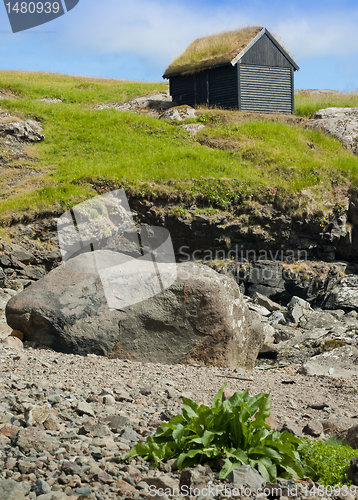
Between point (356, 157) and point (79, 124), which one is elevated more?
point (79, 124)

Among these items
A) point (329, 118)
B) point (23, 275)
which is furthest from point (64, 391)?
point (329, 118)

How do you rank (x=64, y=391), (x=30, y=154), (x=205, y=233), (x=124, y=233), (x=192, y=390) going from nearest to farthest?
(x=64, y=391)
(x=192, y=390)
(x=124, y=233)
(x=205, y=233)
(x=30, y=154)

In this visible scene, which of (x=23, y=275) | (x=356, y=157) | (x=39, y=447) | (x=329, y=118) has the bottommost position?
(x=23, y=275)

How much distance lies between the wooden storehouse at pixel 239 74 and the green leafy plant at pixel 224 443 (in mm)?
25385

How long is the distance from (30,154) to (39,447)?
16.3m

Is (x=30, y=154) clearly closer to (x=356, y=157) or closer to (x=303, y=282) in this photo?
(x=303, y=282)

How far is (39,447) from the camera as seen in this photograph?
130 inches

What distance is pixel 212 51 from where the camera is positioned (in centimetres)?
→ 2781

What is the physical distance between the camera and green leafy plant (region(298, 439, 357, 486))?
329 cm

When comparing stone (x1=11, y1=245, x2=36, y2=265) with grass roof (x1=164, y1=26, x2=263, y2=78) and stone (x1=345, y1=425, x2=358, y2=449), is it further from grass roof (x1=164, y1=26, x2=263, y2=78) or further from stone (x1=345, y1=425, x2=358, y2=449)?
grass roof (x1=164, y1=26, x2=263, y2=78)

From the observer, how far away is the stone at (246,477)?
119 inches

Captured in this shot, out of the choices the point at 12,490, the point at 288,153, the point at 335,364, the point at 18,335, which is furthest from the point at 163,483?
the point at 288,153

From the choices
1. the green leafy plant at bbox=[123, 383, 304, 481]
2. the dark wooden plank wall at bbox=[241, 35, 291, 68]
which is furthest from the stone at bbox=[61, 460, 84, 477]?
the dark wooden plank wall at bbox=[241, 35, 291, 68]

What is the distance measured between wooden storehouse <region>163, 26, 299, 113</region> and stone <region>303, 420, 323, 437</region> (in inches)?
973
